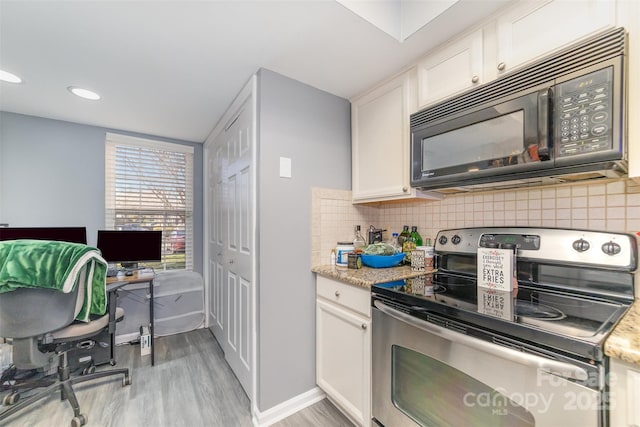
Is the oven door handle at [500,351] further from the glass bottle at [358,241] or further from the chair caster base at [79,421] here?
the chair caster base at [79,421]

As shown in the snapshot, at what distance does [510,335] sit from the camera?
834 mm

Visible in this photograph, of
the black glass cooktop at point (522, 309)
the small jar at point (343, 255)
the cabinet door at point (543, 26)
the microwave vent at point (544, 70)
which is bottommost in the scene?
the black glass cooktop at point (522, 309)

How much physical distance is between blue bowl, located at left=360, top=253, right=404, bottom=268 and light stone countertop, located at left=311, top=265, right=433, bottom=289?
0.03 metres

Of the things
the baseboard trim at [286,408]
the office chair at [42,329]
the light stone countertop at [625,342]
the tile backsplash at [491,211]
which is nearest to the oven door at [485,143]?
the tile backsplash at [491,211]

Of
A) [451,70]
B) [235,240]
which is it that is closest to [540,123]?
[451,70]

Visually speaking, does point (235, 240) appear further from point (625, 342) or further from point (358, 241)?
point (625, 342)

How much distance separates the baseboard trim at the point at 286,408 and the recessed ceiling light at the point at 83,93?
7.92ft

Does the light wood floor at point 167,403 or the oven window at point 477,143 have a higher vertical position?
the oven window at point 477,143

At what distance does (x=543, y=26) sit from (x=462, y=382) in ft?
4.63

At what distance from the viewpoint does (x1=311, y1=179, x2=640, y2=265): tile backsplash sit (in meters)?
1.12

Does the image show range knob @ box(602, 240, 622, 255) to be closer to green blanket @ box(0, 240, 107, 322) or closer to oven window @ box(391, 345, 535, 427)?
oven window @ box(391, 345, 535, 427)

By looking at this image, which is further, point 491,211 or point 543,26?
point 491,211

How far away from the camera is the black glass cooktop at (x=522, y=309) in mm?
745

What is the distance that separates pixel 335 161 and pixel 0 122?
280 cm
